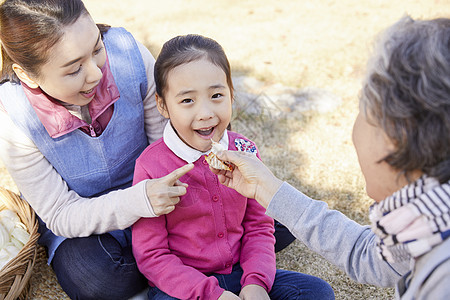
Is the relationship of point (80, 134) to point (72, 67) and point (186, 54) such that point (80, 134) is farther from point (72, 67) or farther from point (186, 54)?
point (186, 54)

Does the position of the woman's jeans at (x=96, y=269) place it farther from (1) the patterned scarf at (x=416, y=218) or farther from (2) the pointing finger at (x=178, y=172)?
(1) the patterned scarf at (x=416, y=218)

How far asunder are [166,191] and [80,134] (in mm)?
556

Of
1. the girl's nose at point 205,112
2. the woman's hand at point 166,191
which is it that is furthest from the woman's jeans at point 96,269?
the girl's nose at point 205,112

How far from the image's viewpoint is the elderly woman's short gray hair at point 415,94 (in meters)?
1.11

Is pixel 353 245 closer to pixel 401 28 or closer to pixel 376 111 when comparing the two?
pixel 376 111

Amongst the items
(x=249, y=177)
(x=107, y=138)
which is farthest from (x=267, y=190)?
(x=107, y=138)

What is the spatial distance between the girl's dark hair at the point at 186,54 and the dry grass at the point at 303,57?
55 centimetres

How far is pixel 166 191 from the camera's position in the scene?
5.68 feet

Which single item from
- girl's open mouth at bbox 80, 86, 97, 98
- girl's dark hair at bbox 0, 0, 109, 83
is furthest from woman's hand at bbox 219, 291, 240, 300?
girl's dark hair at bbox 0, 0, 109, 83

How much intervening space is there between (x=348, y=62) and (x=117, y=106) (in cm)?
294

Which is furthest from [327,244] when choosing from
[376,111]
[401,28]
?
[401,28]

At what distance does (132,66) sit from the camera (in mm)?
2154

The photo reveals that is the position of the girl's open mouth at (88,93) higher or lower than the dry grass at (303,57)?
higher

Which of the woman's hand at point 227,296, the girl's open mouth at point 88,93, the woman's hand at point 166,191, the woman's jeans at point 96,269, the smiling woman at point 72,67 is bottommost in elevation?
the woman's jeans at point 96,269
